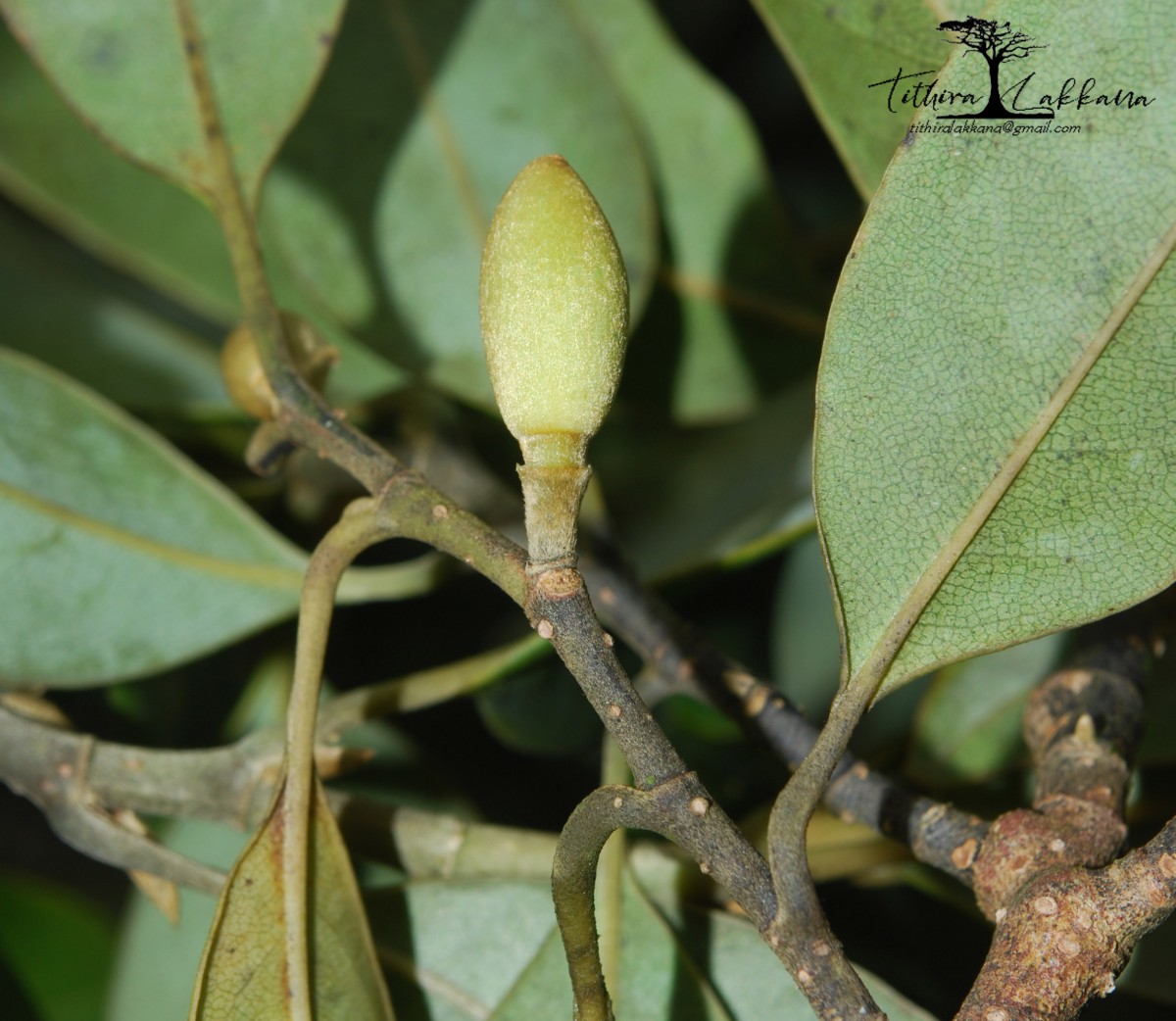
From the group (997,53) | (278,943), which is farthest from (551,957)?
(997,53)

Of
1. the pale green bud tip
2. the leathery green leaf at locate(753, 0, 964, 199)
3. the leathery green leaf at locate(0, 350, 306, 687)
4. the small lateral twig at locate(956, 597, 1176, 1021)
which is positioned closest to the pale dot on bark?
the small lateral twig at locate(956, 597, 1176, 1021)

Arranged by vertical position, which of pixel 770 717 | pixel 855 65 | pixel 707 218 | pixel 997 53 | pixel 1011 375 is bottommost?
pixel 770 717

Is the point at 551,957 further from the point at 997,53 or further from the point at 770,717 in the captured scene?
the point at 997,53

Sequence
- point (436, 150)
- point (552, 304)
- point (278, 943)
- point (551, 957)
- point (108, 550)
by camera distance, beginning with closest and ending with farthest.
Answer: point (552, 304) < point (278, 943) < point (551, 957) < point (108, 550) < point (436, 150)

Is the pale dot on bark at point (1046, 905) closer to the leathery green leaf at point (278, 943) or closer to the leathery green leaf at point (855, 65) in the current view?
the leathery green leaf at point (278, 943)

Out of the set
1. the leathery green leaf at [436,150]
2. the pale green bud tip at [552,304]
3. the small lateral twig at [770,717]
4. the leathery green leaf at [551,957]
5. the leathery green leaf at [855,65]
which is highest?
the leathery green leaf at [436,150]

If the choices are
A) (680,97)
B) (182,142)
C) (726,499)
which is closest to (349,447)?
(182,142)

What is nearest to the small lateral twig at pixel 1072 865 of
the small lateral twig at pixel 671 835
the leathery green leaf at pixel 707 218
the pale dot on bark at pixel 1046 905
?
the pale dot on bark at pixel 1046 905

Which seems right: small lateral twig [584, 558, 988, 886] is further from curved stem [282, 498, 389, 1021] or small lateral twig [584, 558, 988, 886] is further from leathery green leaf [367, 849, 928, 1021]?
curved stem [282, 498, 389, 1021]
